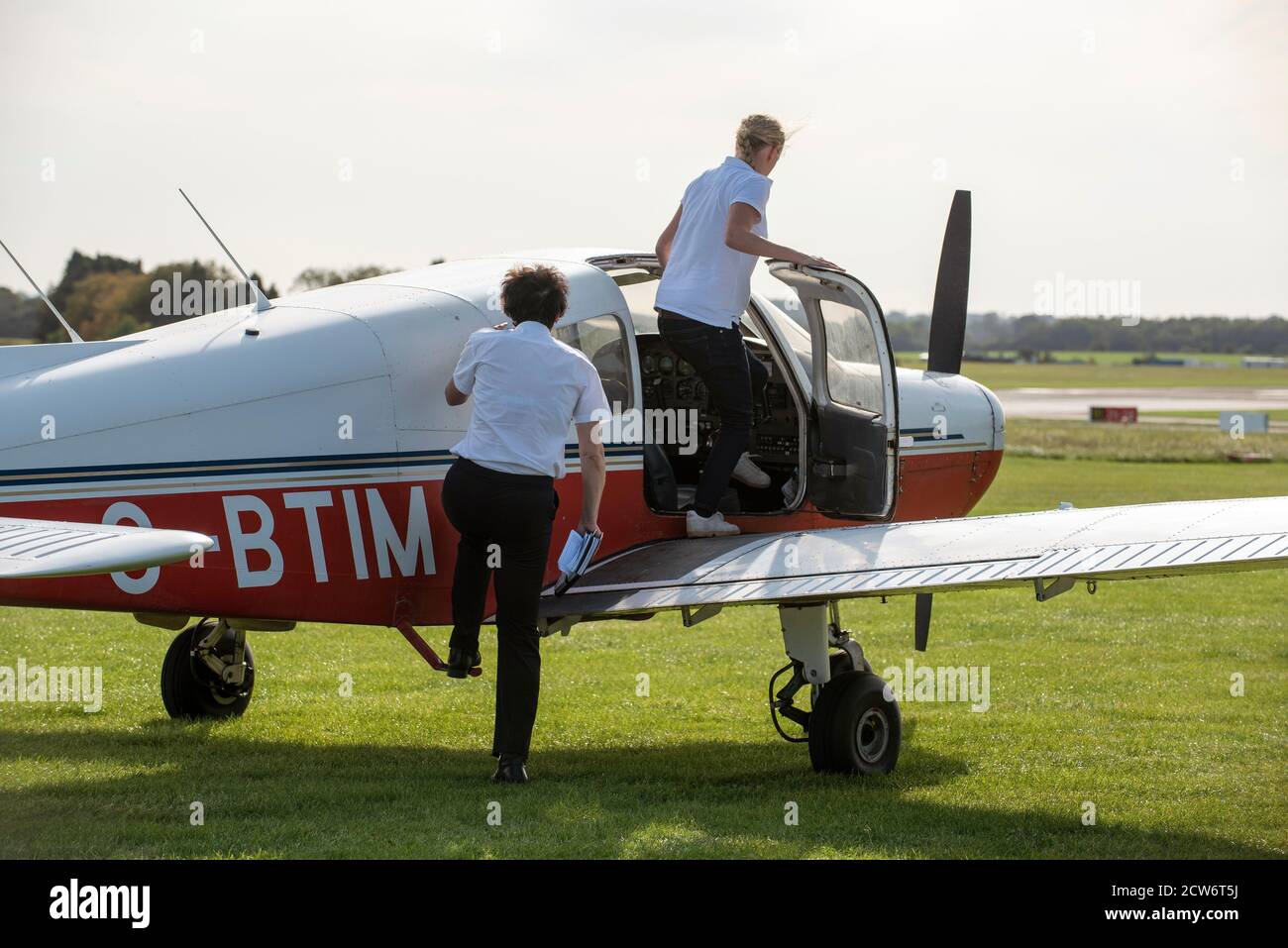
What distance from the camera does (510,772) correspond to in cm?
656

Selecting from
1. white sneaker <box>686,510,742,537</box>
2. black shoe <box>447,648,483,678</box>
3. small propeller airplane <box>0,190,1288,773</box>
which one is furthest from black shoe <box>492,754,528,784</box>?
white sneaker <box>686,510,742,537</box>

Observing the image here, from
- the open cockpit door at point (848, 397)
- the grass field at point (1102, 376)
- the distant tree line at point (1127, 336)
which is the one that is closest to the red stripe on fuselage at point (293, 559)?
the open cockpit door at point (848, 397)

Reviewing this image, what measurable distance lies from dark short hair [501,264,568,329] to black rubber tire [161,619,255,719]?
3169mm

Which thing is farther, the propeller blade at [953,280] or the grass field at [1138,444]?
the grass field at [1138,444]

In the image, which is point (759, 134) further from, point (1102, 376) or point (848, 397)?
point (1102, 376)

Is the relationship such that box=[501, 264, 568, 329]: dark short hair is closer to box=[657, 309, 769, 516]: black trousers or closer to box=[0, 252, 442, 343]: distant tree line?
box=[657, 309, 769, 516]: black trousers

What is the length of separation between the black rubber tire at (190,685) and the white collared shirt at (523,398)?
2.89m

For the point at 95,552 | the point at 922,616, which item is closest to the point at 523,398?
the point at 95,552

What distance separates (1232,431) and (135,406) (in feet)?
138

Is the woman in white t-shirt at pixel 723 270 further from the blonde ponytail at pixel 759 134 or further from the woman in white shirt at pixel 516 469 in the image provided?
the woman in white shirt at pixel 516 469

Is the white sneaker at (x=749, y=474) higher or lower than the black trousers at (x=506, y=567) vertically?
higher

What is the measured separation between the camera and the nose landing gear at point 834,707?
7105 millimetres

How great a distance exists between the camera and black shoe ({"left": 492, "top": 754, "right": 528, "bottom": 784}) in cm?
Result: 653
